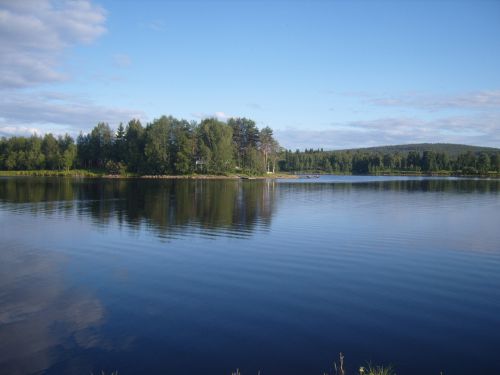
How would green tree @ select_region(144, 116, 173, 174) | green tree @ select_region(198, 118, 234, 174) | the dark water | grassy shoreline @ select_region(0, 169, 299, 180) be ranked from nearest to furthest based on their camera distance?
1. the dark water
2. green tree @ select_region(198, 118, 234, 174)
3. grassy shoreline @ select_region(0, 169, 299, 180)
4. green tree @ select_region(144, 116, 173, 174)

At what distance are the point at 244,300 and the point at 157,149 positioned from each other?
4154 inches

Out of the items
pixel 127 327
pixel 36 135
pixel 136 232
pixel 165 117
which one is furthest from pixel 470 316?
pixel 36 135

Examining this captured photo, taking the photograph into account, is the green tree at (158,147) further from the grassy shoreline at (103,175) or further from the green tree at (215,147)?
the green tree at (215,147)

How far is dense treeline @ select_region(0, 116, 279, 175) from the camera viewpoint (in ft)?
377

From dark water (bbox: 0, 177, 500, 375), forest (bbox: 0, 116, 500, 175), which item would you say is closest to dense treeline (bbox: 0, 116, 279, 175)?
forest (bbox: 0, 116, 500, 175)

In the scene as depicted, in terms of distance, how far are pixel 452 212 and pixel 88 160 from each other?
124 metres

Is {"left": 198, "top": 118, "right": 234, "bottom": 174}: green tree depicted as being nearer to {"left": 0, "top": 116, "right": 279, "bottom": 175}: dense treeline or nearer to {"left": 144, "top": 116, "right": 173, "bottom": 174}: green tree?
{"left": 0, "top": 116, "right": 279, "bottom": 175}: dense treeline

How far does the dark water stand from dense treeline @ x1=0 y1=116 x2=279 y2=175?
295 feet

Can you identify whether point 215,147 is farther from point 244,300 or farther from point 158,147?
point 244,300

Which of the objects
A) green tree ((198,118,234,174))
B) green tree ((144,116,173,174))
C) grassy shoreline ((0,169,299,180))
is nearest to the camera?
green tree ((198,118,234,174))

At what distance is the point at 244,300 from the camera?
12750 mm

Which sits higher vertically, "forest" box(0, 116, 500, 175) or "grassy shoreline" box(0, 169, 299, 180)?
"forest" box(0, 116, 500, 175)

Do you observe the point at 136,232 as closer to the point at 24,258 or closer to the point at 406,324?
the point at 24,258

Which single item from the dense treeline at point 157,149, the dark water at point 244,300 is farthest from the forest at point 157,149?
the dark water at point 244,300
